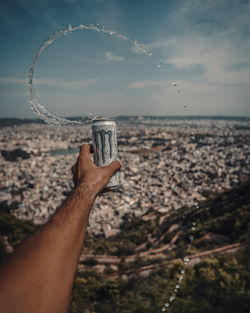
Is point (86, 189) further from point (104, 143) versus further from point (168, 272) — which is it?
point (168, 272)

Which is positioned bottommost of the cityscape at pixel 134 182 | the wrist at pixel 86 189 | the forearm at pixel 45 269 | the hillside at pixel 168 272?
the cityscape at pixel 134 182

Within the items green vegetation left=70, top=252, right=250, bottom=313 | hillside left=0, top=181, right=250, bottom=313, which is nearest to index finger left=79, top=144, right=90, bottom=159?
hillside left=0, top=181, right=250, bottom=313

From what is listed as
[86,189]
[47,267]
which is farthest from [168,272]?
[47,267]

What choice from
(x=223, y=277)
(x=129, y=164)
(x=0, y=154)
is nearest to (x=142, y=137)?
(x=129, y=164)

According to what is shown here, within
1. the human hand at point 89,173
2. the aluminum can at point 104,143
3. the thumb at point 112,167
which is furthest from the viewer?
the aluminum can at point 104,143

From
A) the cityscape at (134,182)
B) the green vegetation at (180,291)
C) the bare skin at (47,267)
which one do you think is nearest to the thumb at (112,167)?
the bare skin at (47,267)

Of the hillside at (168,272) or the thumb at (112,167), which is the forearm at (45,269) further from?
the hillside at (168,272)

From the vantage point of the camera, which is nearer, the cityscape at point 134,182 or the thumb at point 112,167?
the thumb at point 112,167

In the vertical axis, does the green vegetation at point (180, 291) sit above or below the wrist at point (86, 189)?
below
